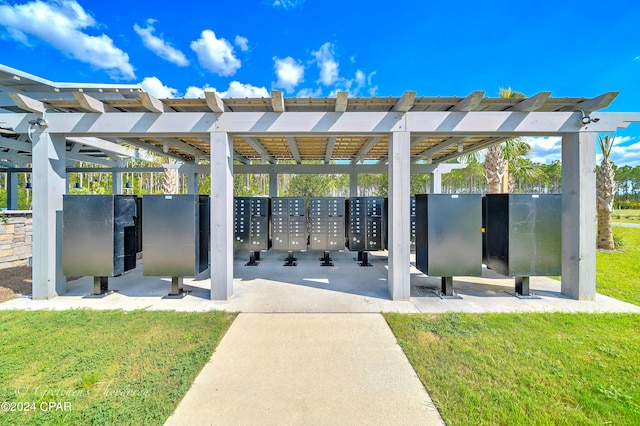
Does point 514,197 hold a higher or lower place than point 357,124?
lower

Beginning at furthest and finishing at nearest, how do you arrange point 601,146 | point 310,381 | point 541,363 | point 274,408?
point 601,146, point 541,363, point 310,381, point 274,408

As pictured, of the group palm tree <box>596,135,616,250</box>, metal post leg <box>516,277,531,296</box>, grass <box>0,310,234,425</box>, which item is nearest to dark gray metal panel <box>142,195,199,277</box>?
grass <box>0,310,234,425</box>

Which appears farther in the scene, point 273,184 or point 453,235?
point 273,184

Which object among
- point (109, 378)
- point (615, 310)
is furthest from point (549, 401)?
point (109, 378)

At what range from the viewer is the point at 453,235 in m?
4.03

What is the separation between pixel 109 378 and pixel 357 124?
3982 millimetres

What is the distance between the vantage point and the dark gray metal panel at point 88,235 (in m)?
4.00

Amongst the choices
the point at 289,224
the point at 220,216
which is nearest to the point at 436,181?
the point at 289,224

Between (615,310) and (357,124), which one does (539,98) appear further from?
(615,310)

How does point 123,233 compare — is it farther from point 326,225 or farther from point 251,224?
point 326,225

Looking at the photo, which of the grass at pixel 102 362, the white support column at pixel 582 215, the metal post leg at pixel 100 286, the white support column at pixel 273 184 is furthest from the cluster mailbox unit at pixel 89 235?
the white support column at pixel 582 215

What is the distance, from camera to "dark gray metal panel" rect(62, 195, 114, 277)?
4.00 meters

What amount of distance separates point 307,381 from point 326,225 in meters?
4.27

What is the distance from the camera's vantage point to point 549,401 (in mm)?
1896
